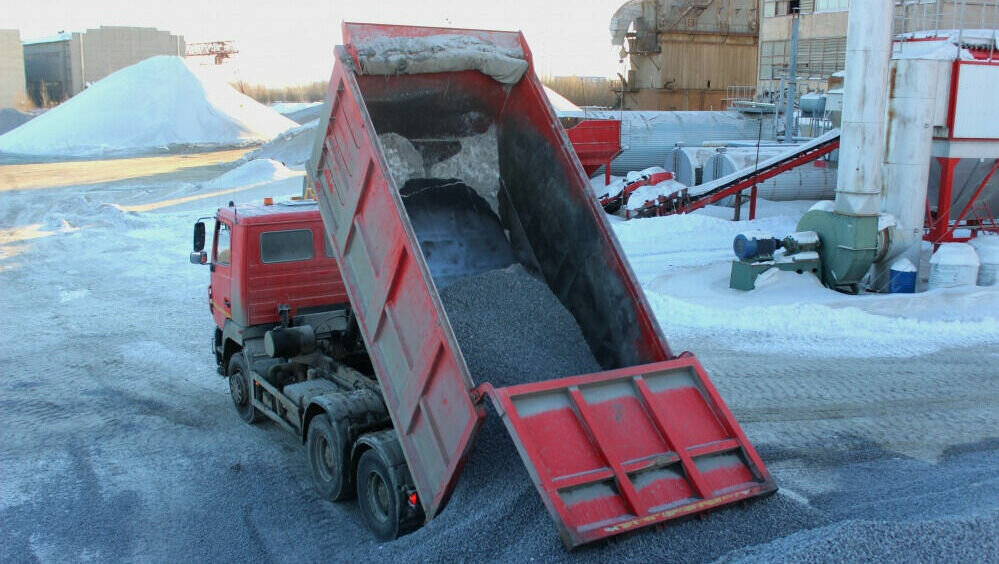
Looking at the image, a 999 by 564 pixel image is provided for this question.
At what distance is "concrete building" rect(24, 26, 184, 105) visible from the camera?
8838 cm

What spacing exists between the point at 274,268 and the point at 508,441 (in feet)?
13.4

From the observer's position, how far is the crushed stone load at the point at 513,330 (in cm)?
685

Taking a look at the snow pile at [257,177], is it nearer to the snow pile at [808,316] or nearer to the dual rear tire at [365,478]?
the snow pile at [808,316]

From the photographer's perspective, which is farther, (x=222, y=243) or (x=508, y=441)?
(x=222, y=243)

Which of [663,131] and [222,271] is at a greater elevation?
[663,131]

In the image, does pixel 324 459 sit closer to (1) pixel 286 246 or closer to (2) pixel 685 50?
(1) pixel 286 246

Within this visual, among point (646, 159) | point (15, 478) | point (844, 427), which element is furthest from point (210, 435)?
point (646, 159)

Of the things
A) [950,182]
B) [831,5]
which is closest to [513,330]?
[950,182]

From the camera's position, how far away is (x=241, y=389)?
384 inches

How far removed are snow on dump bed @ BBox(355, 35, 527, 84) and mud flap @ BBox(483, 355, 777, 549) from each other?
3.35 m

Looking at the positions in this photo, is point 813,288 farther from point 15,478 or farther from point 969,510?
point 15,478

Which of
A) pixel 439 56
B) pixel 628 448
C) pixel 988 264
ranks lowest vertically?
pixel 988 264

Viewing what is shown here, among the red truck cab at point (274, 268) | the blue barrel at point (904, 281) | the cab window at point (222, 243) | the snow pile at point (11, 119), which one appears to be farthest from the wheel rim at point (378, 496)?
the snow pile at point (11, 119)

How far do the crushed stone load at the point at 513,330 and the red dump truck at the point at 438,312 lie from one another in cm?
25
